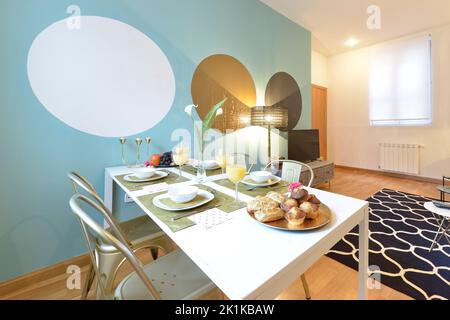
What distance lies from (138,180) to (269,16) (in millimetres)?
3040

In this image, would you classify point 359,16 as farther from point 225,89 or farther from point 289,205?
point 289,205

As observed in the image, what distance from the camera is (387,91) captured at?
404cm

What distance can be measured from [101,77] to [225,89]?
1.35 metres

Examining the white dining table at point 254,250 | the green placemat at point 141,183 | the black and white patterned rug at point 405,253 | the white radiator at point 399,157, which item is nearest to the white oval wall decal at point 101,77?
the green placemat at point 141,183

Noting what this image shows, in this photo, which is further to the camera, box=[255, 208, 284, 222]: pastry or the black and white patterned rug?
the black and white patterned rug

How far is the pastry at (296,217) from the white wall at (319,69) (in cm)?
470

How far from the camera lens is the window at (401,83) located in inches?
143

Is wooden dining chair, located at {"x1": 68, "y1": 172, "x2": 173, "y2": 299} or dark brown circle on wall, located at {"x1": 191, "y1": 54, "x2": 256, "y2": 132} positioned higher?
dark brown circle on wall, located at {"x1": 191, "y1": 54, "x2": 256, "y2": 132}

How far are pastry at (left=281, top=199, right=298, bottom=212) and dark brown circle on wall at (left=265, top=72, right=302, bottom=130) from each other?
255 cm

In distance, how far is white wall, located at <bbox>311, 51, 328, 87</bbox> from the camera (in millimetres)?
4562

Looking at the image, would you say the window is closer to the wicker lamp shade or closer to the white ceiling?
the white ceiling

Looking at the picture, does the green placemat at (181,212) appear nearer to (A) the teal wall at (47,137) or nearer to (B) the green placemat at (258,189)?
(B) the green placemat at (258,189)

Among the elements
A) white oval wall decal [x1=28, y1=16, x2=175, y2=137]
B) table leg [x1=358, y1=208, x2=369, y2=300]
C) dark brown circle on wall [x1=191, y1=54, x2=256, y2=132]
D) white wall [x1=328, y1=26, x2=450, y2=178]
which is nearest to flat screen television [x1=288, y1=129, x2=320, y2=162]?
dark brown circle on wall [x1=191, y1=54, x2=256, y2=132]
